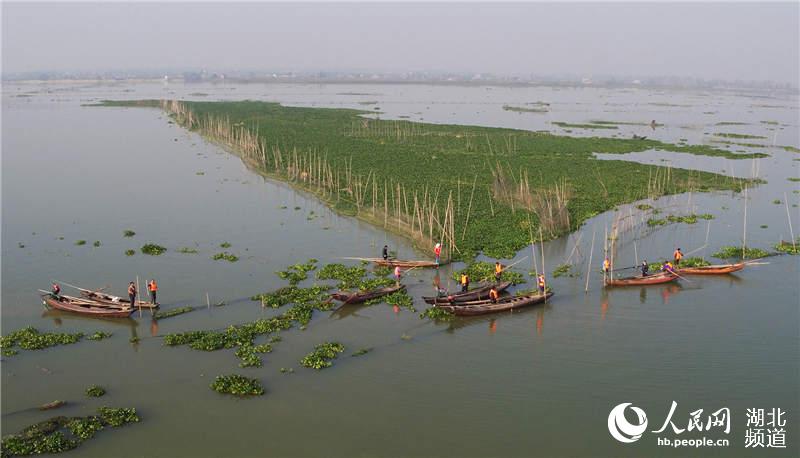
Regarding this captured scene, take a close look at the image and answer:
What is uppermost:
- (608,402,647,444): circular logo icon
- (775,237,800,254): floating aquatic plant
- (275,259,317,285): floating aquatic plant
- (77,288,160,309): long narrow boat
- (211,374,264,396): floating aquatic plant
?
(775,237,800,254): floating aquatic plant

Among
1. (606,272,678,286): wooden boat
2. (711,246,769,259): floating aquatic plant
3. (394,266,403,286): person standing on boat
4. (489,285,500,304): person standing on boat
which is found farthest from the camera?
(711,246,769,259): floating aquatic plant

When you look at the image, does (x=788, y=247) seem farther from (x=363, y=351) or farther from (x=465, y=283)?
(x=363, y=351)

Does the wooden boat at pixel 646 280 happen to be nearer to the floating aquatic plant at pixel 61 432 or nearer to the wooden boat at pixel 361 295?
the wooden boat at pixel 361 295

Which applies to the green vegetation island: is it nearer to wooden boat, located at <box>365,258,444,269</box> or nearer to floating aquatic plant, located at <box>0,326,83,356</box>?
wooden boat, located at <box>365,258,444,269</box>

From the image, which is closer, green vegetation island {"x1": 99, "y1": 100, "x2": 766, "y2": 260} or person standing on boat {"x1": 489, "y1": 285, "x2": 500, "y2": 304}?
person standing on boat {"x1": 489, "y1": 285, "x2": 500, "y2": 304}

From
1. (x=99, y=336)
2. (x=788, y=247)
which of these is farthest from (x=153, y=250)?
(x=788, y=247)

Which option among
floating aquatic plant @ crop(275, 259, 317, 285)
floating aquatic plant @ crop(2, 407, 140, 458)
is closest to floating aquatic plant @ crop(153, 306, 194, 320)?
floating aquatic plant @ crop(275, 259, 317, 285)

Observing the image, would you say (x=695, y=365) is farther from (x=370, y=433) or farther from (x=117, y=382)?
(x=117, y=382)

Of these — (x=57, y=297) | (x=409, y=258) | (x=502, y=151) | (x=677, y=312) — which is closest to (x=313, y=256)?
(x=409, y=258)
